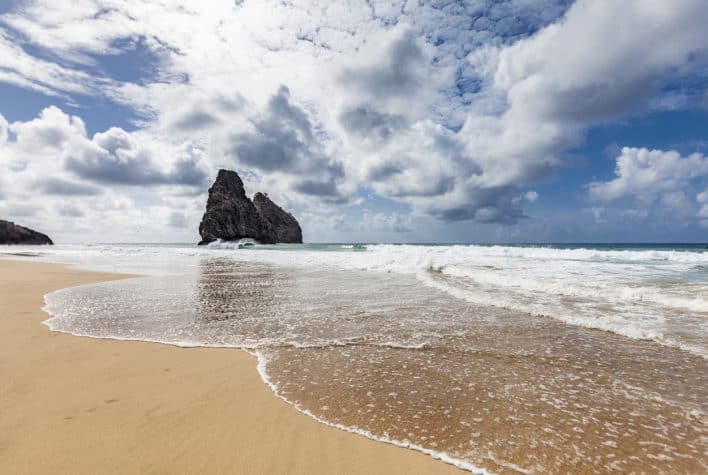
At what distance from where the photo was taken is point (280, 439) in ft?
10.9

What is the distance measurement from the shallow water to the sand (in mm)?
359

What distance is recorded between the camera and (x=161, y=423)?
351cm

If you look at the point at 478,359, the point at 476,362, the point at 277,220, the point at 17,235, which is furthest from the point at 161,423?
the point at 17,235

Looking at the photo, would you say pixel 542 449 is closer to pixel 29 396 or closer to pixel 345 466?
pixel 345 466

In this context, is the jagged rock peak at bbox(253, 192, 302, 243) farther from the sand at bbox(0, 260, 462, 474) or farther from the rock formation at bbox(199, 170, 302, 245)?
the sand at bbox(0, 260, 462, 474)

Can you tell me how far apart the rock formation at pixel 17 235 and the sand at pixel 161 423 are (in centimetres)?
13961

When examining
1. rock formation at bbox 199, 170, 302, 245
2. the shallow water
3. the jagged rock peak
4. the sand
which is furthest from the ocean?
the jagged rock peak

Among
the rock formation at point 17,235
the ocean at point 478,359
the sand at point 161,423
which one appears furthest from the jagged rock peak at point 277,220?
the sand at point 161,423

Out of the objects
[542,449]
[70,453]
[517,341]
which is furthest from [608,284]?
[70,453]

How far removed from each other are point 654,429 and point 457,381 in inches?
80.8

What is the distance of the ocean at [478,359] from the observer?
3297 mm

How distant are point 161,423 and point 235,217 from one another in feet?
321

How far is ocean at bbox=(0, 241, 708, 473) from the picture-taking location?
10.8 ft

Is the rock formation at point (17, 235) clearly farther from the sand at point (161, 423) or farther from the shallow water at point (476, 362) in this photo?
the sand at point (161, 423)
